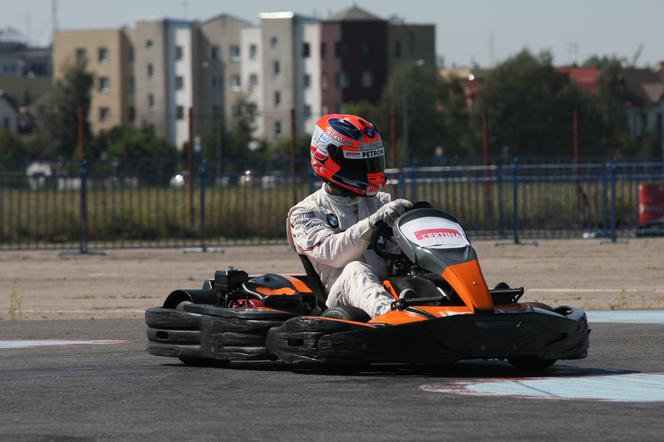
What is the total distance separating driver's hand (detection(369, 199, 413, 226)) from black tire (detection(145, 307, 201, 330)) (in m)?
1.41

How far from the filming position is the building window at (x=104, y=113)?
11631 cm

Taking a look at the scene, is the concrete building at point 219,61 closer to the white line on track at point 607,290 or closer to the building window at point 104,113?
the building window at point 104,113

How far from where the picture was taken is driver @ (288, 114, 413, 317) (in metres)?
8.62

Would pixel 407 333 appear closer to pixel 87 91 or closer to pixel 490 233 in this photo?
pixel 490 233

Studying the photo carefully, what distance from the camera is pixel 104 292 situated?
16500 millimetres

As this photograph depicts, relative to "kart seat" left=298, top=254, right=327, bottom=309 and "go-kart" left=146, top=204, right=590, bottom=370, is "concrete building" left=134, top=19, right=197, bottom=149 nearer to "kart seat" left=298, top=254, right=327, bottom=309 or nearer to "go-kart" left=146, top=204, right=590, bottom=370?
"kart seat" left=298, top=254, right=327, bottom=309

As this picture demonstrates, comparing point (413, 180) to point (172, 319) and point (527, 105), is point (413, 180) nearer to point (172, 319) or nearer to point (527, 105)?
point (172, 319)

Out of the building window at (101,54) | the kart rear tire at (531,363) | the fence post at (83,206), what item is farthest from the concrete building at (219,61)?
the kart rear tire at (531,363)

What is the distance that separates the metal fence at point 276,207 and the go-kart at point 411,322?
1589 cm

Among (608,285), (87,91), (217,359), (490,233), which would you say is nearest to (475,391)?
(217,359)

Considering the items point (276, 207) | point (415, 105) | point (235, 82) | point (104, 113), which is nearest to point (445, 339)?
point (276, 207)

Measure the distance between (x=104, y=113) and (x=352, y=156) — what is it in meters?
110

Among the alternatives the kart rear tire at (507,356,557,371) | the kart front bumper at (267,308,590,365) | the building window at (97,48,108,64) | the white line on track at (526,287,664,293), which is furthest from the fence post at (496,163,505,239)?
the building window at (97,48,108,64)

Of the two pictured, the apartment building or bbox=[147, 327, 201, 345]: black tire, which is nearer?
bbox=[147, 327, 201, 345]: black tire
